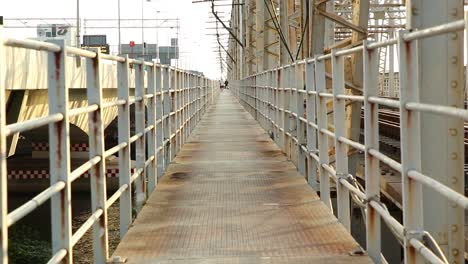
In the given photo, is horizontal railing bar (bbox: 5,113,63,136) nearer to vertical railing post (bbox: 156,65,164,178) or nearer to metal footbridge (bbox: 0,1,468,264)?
metal footbridge (bbox: 0,1,468,264)

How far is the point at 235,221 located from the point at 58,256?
295cm

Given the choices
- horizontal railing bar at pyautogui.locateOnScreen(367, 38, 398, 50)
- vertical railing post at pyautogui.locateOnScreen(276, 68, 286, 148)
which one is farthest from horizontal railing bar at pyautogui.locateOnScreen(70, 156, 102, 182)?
vertical railing post at pyautogui.locateOnScreen(276, 68, 286, 148)

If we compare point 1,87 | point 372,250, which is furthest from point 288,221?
point 1,87

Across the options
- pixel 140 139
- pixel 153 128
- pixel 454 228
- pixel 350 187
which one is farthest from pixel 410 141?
pixel 153 128

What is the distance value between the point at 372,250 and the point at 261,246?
2.98ft

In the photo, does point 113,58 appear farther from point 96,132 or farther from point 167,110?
point 167,110

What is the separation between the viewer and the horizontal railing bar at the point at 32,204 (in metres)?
3.13

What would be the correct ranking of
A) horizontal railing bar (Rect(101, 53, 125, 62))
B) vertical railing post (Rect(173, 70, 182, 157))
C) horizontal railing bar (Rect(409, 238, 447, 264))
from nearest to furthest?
horizontal railing bar (Rect(409, 238, 447, 264)) < horizontal railing bar (Rect(101, 53, 125, 62)) < vertical railing post (Rect(173, 70, 182, 157))

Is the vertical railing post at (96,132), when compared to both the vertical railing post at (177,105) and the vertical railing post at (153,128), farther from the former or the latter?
the vertical railing post at (177,105)

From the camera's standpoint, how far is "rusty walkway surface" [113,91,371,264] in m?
5.45

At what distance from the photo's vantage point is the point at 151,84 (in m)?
8.75

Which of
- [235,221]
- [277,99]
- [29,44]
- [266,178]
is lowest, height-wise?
[235,221]

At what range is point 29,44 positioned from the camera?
3.30m

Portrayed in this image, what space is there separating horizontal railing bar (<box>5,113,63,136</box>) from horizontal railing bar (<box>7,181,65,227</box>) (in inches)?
14.3
